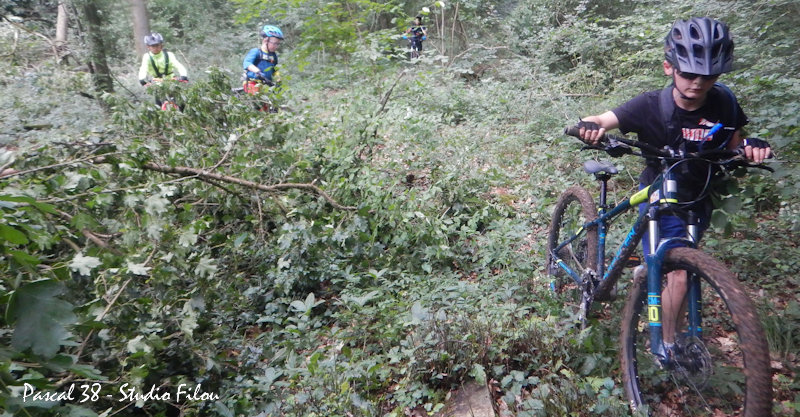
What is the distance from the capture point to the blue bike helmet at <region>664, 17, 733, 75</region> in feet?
8.24

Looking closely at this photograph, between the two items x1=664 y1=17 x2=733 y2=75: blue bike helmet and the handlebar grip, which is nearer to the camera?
x1=664 y1=17 x2=733 y2=75: blue bike helmet

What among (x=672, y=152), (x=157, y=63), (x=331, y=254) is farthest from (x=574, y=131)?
(x=157, y=63)

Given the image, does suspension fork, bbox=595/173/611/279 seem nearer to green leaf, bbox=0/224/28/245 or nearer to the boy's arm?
the boy's arm

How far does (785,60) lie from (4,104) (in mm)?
13512

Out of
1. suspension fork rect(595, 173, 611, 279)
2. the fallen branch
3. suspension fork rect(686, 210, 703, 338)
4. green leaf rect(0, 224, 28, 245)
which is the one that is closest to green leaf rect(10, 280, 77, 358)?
green leaf rect(0, 224, 28, 245)

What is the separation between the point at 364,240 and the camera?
15.3 ft

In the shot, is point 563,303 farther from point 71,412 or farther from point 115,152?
point 115,152

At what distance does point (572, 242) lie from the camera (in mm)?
3848

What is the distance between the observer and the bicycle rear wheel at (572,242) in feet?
11.7

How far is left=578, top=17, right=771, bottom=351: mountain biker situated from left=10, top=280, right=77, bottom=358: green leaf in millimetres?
2670

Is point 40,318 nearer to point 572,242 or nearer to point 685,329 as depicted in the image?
point 685,329

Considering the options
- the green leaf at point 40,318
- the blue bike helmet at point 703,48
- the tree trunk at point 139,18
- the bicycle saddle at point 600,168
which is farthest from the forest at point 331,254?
the tree trunk at point 139,18

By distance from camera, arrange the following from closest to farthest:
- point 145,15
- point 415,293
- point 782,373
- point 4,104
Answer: point 782,373 < point 415,293 < point 4,104 < point 145,15

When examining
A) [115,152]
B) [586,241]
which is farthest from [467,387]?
[115,152]
